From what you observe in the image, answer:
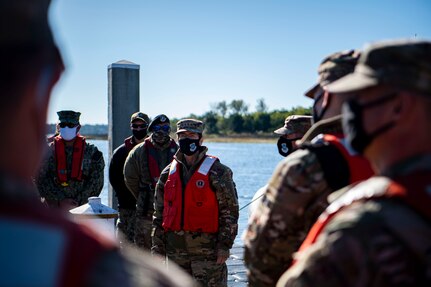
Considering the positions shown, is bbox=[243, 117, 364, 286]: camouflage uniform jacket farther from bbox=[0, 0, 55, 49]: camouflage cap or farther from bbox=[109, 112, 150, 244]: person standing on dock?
bbox=[109, 112, 150, 244]: person standing on dock

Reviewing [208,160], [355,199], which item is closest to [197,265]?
[208,160]

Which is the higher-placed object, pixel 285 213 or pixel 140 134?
pixel 285 213

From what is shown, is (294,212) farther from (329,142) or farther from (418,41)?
(418,41)

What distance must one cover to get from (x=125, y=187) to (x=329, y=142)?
5.68 m

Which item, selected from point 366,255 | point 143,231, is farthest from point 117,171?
point 366,255

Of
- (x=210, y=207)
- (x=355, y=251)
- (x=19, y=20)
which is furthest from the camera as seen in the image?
(x=210, y=207)

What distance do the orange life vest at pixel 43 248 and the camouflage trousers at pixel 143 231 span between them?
20.7 feet

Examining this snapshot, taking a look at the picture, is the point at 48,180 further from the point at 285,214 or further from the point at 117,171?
the point at 285,214

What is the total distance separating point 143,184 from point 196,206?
1881 mm

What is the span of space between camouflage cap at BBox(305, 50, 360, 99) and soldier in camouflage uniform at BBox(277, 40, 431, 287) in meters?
1.06

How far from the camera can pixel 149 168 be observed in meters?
7.47

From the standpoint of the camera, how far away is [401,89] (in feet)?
6.31

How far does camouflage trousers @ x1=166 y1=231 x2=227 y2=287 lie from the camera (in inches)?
226

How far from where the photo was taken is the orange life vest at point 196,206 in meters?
5.73
